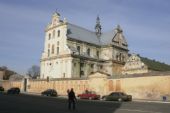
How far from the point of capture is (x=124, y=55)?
3123 inches

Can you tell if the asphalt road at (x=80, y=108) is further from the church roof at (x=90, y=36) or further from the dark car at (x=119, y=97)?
the church roof at (x=90, y=36)

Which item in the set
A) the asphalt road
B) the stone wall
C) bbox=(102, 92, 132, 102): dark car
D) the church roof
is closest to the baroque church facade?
the church roof

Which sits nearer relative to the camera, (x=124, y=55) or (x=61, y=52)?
(x=61, y=52)

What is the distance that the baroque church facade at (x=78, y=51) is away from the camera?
68.3m

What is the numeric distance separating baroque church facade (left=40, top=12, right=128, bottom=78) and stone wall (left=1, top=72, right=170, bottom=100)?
303 inches

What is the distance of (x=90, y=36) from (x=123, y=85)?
3447 centimetres

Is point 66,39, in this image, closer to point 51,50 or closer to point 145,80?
point 51,50

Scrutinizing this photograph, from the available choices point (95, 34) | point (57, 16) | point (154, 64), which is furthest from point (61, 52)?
point (154, 64)

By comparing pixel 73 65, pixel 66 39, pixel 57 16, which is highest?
pixel 57 16

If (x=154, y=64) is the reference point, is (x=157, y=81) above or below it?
below

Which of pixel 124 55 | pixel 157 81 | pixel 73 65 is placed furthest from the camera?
pixel 124 55

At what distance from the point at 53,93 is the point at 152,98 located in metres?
18.1

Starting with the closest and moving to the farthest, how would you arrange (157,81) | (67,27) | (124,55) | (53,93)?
(157,81)
(53,93)
(67,27)
(124,55)

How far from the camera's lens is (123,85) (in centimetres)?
4653
